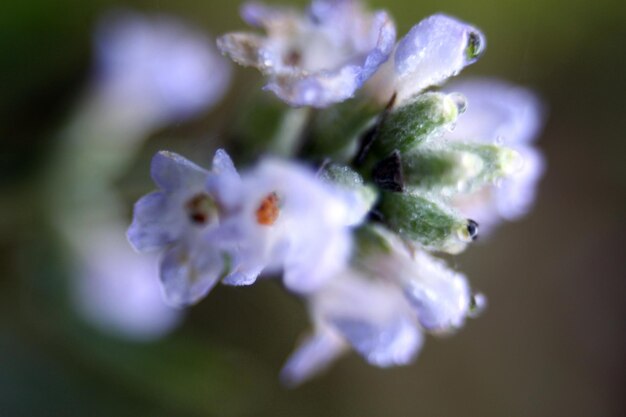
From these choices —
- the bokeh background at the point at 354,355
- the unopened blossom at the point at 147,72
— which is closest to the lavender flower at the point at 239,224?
the bokeh background at the point at 354,355

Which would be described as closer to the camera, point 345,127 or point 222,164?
point 222,164

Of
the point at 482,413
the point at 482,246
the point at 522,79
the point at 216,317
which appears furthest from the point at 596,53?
the point at 216,317

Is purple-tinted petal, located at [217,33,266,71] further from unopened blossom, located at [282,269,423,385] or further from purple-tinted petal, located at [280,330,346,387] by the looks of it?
purple-tinted petal, located at [280,330,346,387]

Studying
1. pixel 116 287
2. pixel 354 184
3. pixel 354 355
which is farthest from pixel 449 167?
pixel 354 355

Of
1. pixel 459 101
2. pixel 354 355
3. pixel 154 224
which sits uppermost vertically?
pixel 459 101

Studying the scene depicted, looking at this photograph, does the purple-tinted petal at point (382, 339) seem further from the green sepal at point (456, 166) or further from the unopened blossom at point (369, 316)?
the green sepal at point (456, 166)

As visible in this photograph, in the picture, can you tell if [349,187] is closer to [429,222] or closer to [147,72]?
[429,222]
